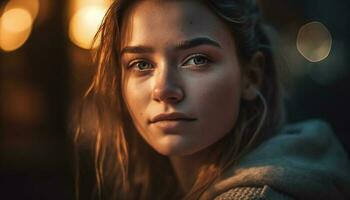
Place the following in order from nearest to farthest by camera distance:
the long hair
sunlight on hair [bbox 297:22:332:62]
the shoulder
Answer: the shoulder → the long hair → sunlight on hair [bbox 297:22:332:62]

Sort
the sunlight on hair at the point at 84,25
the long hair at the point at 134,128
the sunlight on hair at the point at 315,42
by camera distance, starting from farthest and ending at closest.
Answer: the sunlight on hair at the point at 315,42
the sunlight on hair at the point at 84,25
the long hair at the point at 134,128

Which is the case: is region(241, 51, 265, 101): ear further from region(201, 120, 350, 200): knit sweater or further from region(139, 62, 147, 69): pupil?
region(139, 62, 147, 69): pupil

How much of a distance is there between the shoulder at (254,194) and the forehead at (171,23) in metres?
0.41

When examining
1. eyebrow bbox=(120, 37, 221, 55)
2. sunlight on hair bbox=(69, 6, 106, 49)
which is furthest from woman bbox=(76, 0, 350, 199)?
sunlight on hair bbox=(69, 6, 106, 49)

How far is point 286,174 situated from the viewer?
4.14 ft

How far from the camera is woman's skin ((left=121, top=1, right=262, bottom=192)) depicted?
4.42ft

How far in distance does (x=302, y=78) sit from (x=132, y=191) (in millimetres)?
2448

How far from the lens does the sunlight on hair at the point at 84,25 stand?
348cm

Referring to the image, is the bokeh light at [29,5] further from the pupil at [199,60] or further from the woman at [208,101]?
the pupil at [199,60]

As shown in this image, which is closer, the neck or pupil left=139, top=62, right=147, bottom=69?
pupil left=139, top=62, right=147, bottom=69

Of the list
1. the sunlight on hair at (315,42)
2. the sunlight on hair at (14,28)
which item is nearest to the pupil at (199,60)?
the sunlight on hair at (14,28)

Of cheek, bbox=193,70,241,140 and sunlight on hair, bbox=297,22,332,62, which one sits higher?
sunlight on hair, bbox=297,22,332,62

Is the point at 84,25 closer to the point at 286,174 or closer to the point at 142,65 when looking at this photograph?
the point at 142,65

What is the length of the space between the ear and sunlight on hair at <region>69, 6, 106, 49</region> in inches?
78.2
